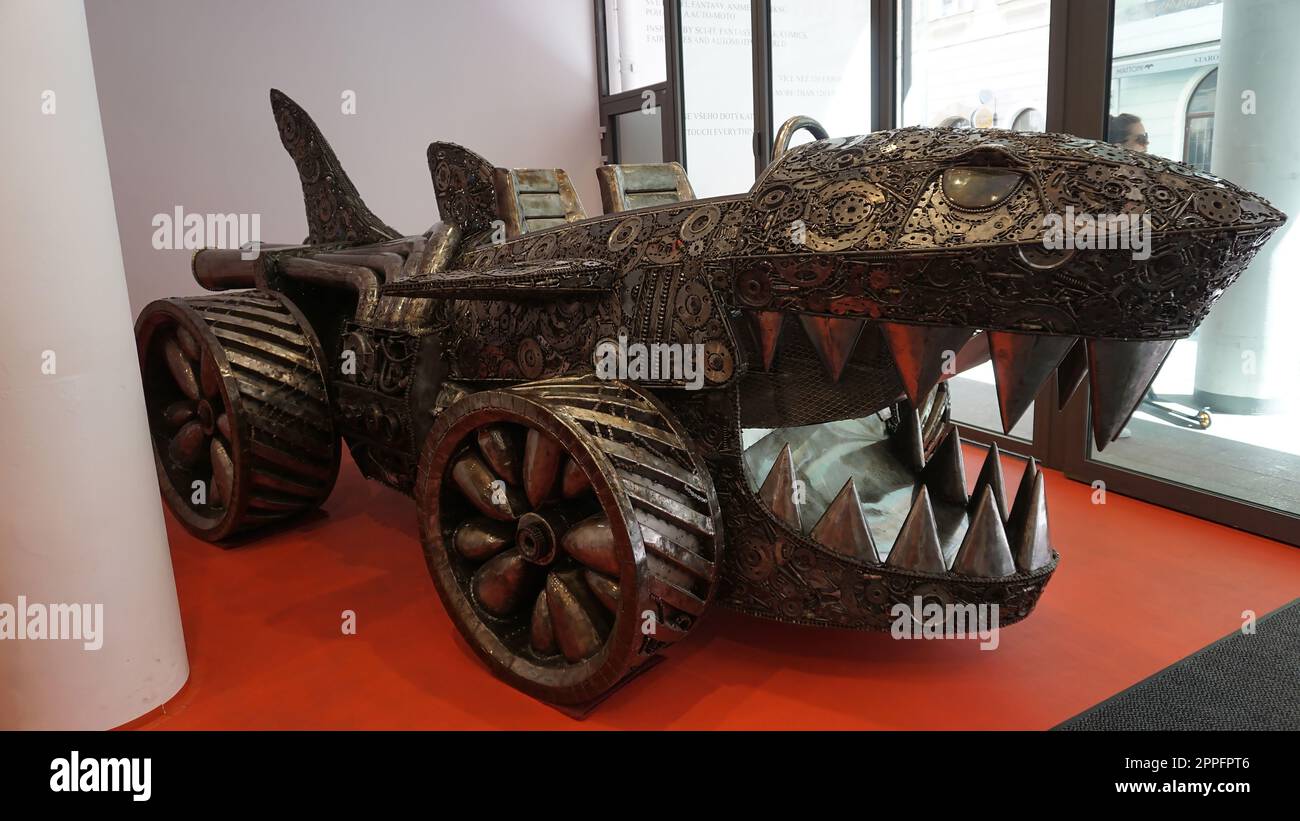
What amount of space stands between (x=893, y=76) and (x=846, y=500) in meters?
3.15

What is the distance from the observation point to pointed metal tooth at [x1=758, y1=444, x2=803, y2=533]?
1.89 m

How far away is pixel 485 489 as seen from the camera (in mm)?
1951

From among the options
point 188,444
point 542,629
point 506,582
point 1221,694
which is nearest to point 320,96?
point 188,444

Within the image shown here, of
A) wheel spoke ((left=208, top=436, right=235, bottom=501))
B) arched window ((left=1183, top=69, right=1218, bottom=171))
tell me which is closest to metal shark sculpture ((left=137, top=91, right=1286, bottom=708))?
wheel spoke ((left=208, top=436, right=235, bottom=501))

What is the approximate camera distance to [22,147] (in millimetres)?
1665

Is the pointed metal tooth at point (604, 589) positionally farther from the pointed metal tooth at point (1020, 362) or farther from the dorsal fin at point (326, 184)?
the dorsal fin at point (326, 184)

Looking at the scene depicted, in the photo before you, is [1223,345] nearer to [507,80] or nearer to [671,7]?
[671,7]

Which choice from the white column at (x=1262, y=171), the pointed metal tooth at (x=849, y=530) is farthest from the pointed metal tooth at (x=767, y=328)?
the white column at (x=1262, y=171)

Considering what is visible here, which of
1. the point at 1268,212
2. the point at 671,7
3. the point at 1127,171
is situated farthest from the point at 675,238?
the point at 671,7

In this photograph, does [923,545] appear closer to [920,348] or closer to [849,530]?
[849,530]

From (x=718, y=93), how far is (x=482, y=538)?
4.66m

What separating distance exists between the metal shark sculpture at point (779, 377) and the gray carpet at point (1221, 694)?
278 mm

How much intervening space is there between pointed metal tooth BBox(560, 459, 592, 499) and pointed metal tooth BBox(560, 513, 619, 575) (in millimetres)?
65

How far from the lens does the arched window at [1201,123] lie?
2982mm
